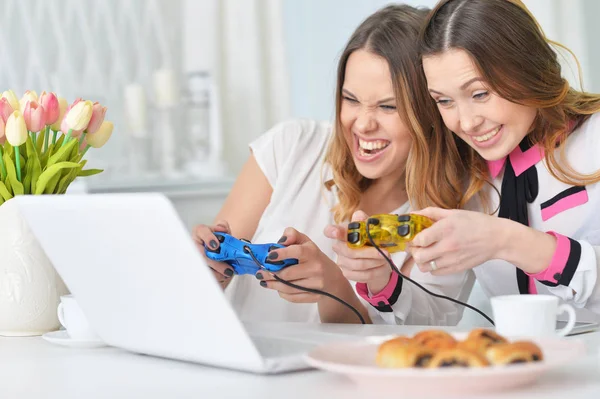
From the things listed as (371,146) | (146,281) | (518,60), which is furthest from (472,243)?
(371,146)

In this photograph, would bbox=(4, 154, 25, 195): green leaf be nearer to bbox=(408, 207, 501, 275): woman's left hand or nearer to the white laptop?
the white laptop

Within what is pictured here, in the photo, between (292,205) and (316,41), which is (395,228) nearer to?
(292,205)

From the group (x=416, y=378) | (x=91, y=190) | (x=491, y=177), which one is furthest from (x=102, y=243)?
(x=91, y=190)

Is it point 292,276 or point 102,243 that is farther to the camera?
point 292,276

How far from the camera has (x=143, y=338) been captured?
1.11 meters

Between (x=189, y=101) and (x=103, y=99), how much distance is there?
1.18 ft

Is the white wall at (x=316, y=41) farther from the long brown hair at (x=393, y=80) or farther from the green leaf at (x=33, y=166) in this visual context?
the green leaf at (x=33, y=166)

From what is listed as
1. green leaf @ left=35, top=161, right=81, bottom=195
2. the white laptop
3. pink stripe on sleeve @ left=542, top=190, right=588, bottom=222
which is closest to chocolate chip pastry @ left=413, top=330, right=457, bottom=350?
the white laptop

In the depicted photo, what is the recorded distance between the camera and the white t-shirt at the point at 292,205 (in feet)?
6.68

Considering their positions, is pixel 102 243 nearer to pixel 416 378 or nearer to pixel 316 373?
pixel 316 373

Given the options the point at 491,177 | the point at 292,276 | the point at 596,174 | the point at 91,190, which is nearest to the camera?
the point at 292,276

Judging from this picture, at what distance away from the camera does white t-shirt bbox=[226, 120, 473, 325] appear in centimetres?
204

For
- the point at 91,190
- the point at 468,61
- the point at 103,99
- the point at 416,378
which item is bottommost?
the point at 91,190

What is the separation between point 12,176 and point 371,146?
0.83m
